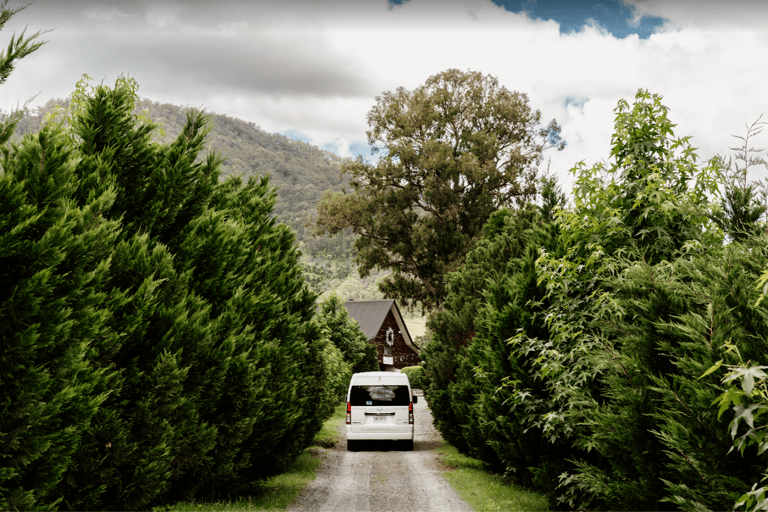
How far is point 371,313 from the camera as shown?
47.7 m

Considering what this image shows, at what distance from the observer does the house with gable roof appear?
46188 mm

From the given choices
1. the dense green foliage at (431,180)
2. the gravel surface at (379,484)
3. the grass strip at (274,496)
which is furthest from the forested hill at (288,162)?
the grass strip at (274,496)

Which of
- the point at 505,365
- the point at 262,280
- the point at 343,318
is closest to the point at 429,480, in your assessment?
the point at 505,365

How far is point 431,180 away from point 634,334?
24.6 metres

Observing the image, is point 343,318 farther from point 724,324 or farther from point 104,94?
point 724,324

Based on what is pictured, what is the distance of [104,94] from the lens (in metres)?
5.98

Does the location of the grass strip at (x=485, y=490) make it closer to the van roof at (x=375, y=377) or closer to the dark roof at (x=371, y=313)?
the van roof at (x=375, y=377)

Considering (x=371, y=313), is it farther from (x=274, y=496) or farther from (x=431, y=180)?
(x=274, y=496)

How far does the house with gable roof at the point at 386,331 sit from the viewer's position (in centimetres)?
4619

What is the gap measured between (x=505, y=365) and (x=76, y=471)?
6140 mm

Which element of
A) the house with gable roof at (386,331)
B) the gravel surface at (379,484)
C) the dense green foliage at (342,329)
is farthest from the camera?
the house with gable roof at (386,331)

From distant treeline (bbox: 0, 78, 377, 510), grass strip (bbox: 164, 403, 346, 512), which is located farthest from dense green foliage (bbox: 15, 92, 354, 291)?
distant treeline (bbox: 0, 78, 377, 510)

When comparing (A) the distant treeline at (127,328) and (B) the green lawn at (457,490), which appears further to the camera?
(B) the green lawn at (457,490)

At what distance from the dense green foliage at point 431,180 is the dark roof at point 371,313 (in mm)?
→ 13734
